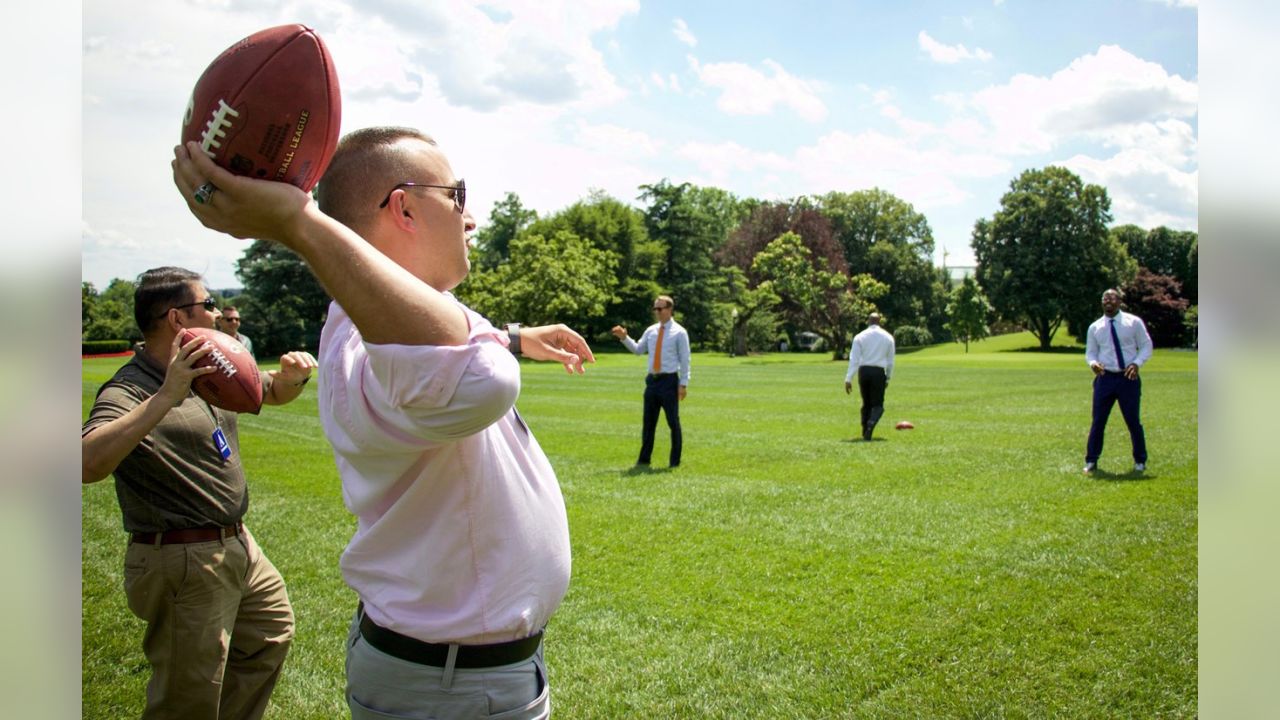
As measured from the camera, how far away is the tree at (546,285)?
57219 mm

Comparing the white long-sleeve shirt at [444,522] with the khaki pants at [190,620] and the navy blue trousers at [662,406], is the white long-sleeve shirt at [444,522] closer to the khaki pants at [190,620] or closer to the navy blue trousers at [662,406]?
the khaki pants at [190,620]

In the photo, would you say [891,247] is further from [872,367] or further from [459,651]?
[459,651]

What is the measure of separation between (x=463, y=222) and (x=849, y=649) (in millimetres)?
4613

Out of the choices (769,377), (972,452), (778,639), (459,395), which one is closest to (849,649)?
(778,639)

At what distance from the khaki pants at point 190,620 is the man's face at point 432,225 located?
259cm

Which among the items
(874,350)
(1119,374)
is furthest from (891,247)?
(1119,374)

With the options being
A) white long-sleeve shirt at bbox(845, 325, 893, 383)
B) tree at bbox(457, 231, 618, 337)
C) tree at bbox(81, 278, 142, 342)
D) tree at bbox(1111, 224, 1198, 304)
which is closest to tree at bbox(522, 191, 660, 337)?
tree at bbox(457, 231, 618, 337)

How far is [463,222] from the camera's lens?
195 centimetres

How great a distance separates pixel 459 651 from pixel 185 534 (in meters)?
2.49

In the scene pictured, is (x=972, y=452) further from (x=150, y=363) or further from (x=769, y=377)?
(x=769, y=377)

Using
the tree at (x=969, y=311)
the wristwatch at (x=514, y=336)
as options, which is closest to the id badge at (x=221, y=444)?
the wristwatch at (x=514, y=336)

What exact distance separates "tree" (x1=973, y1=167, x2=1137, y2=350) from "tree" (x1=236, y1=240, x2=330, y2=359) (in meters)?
55.9

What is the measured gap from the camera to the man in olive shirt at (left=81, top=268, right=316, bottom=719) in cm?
361

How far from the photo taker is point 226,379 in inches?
141
